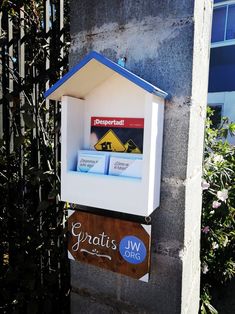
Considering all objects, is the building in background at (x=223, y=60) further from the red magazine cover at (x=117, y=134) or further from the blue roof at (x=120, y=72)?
the blue roof at (x=120, y=72)

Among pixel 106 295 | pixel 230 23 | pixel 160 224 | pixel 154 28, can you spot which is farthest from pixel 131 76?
pixel 230 23

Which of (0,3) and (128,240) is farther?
(0,3)

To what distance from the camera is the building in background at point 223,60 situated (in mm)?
12719

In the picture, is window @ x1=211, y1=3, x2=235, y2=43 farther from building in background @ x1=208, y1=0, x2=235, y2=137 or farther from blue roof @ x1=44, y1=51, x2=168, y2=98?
blue roof @ x1=44, y1=51, x2=168, y2=98

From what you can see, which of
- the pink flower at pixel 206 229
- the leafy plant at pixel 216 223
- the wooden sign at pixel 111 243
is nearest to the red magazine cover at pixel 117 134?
the wooden sign at pixel 111 243

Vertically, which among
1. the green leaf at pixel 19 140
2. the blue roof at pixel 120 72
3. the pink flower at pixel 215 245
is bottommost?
the pink flower at pixel 215 245

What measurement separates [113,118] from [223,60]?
44.9 feet

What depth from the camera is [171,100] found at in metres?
1.19

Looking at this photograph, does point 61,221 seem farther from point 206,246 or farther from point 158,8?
point 158,8

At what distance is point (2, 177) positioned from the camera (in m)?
1.88

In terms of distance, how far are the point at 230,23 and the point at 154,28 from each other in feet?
46.7

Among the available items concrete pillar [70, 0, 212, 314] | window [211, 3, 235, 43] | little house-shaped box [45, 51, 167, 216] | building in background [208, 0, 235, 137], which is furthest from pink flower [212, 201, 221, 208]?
window [211, 3, 235, 43]

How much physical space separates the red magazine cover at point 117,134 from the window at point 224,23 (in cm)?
1400

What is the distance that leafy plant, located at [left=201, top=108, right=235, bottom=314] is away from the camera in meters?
2.12
